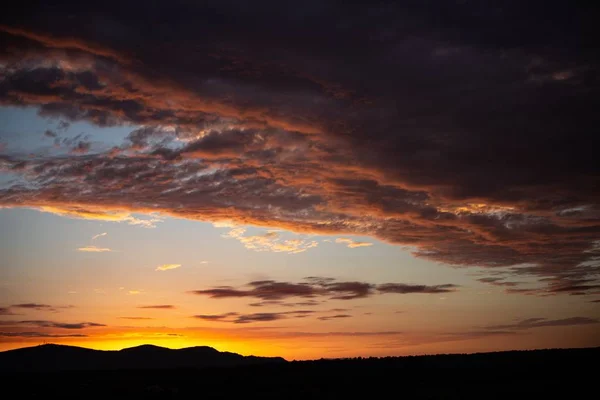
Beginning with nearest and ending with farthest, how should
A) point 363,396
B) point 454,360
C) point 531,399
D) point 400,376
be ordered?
point 531,399, point 363,396, point 400,376, point 454,360

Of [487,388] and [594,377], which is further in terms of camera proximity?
[594,377]

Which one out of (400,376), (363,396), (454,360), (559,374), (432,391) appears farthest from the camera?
(454,360)

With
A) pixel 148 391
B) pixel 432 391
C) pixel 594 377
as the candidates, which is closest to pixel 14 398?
pixel 148 391

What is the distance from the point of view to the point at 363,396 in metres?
46.8

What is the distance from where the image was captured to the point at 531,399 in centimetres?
4328

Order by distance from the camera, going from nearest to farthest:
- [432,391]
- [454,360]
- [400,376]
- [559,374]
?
1. [432,391]
2. [559,374]
3. [400,376]
4. [454,360]

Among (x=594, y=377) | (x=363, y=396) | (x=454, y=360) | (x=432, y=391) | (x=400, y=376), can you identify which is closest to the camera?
(x=363, y=396)

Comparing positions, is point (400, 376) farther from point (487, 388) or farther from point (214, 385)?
point (214, 385)

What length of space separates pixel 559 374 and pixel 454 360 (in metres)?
44.7

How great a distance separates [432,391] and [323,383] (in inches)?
527

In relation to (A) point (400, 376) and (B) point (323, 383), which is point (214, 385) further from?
(A) point (400, 376)

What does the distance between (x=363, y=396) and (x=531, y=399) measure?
46.6ft

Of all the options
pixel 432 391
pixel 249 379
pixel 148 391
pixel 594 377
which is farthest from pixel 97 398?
pixel 594 377

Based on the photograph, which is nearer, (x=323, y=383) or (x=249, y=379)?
(x=323, y=383)
